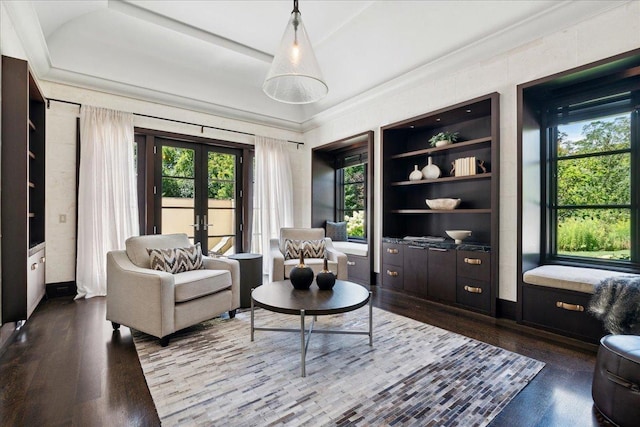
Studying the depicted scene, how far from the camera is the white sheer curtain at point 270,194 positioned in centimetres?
559

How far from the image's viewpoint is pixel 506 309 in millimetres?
3229

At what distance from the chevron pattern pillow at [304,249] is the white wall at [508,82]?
98 centimetres

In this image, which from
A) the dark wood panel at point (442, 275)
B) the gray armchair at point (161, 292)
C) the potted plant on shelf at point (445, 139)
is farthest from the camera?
the potted plant on shelf at point (445, 139)

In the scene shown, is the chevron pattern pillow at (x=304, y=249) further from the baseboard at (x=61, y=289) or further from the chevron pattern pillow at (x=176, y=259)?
the baseboard at (x=61, y=289)

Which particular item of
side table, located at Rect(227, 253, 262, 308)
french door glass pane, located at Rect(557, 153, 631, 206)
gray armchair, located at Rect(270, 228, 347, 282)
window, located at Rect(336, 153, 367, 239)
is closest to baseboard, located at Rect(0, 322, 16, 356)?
side table, located at Rect(227, 253, 262, 308)

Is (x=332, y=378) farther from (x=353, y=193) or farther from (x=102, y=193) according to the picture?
(x=353, y=193)

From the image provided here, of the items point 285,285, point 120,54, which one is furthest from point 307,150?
point 285,285

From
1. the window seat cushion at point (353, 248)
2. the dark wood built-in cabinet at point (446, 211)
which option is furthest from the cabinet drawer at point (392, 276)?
the window seat cushion at point (353, 248)

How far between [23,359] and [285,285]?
6.57 feet

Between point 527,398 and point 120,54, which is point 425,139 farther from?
point 120,54

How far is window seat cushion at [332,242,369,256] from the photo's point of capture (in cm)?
486

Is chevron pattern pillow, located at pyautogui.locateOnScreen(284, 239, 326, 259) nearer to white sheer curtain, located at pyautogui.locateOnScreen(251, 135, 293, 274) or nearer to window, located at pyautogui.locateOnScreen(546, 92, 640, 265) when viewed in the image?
white sheer curtain, located at pyautogui.locateOnScreen(251, 135, 293, 274)

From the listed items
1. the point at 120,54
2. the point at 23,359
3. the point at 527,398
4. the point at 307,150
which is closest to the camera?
the point at 527,398

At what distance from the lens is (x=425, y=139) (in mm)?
4586
